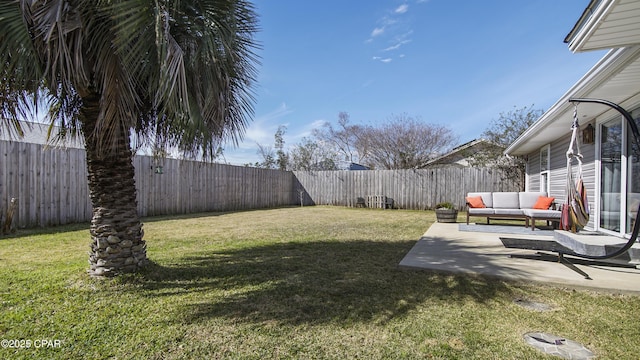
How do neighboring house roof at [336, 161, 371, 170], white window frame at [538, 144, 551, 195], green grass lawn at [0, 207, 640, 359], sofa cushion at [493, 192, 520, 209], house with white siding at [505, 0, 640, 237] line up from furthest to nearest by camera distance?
neighboring house roof at [336, 161, 371, 170]
white window frame at [538, 144, 551, 195]
sofa cushion at [493, 192, 520, 209]
house with white siding at [505, 0, 640, 237]
green grass lawn at [0, 207, 640, 359]

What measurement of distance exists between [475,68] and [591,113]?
671 centimetres

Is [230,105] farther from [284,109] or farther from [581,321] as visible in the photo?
[284,109]

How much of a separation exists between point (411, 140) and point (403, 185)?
5.98 meters

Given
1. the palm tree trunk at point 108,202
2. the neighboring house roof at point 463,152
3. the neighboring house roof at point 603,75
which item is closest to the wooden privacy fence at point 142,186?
the palm tree trunk at point 108,202

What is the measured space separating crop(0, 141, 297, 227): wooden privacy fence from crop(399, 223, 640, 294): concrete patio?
3478 mm

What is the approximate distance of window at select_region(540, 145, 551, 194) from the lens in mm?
9239

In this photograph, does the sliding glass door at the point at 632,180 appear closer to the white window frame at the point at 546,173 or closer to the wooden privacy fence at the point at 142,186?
the white window frame at the point at 546,173

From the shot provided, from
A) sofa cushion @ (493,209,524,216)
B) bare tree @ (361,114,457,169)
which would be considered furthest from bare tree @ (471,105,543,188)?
sofa cushion @ (493,209,524,216)

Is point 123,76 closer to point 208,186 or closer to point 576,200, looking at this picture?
point 576,200

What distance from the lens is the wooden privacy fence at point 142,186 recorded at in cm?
676

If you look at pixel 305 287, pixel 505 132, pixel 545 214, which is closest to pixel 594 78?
pixel 545 214

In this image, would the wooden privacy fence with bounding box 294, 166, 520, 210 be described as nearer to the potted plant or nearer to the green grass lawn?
the potted plant

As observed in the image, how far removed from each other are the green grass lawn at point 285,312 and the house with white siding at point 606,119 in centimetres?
222

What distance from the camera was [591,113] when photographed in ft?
18.8
